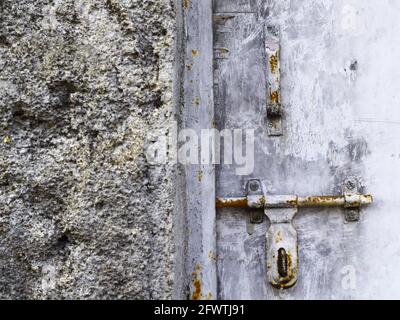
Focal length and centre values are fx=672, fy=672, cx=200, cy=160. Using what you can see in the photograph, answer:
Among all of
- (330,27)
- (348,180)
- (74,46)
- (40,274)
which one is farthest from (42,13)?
(348,180)

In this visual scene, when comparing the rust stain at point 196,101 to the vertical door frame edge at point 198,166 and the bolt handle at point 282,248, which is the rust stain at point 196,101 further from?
the bolt handle at point 282,248

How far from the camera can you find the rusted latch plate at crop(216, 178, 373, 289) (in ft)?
4.75

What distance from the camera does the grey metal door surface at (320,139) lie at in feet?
4.79

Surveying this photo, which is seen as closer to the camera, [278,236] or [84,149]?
[84,149]

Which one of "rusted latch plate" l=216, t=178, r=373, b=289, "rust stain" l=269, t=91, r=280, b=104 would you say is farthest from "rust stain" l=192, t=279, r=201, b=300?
"rust stain" l=269, t=91, r=280, b=104

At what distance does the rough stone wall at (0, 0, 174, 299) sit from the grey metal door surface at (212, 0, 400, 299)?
0.86ft

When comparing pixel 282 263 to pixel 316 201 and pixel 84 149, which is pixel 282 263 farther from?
pixel 84 149

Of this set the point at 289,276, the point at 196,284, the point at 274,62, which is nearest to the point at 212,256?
the point at 196,284

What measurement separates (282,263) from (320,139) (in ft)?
0.93

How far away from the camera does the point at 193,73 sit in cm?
145

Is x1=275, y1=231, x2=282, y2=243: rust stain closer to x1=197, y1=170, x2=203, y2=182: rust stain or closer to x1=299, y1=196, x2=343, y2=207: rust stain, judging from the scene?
x1=299, y1=196, x2=343, y2=207: rust stain

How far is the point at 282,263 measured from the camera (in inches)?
57.3
